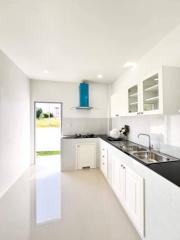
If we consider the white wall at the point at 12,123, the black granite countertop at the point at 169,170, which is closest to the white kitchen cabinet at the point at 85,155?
the white wall at the point at 12,123

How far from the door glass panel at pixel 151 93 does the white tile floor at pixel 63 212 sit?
5.38ft

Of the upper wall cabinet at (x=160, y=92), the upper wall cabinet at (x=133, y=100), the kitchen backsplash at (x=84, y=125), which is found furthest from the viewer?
the kitchen backsplash at (x=84, y=125)

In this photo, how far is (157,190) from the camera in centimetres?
130

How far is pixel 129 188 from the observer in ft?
6.15

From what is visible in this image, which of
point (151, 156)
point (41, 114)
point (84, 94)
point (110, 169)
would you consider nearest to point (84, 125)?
point (84, 94)

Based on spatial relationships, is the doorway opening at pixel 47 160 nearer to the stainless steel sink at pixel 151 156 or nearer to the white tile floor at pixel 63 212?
the white tile floor at pixel 63 212

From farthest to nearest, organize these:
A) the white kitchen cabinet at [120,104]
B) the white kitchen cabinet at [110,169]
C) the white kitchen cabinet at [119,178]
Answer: the white kitchen cabinet at [120,104] → the white kitchen cabinet at [110,169] → the white kitchen cabinet at [119,178]

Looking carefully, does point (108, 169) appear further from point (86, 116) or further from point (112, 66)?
point (112, 66)

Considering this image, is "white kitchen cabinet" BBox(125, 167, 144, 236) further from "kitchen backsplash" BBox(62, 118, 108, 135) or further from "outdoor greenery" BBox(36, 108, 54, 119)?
"outdoor greenery" BBox(36, 108, 54, 119)

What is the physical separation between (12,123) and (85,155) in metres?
2.00

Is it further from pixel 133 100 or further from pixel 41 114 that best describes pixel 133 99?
pixel 41 114

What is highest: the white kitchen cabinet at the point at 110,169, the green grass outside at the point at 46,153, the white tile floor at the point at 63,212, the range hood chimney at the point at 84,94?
the range hood chimney at the point at 84,94

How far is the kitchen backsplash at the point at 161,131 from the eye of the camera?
1845 mm

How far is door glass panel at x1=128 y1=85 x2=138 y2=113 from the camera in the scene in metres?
2.42
